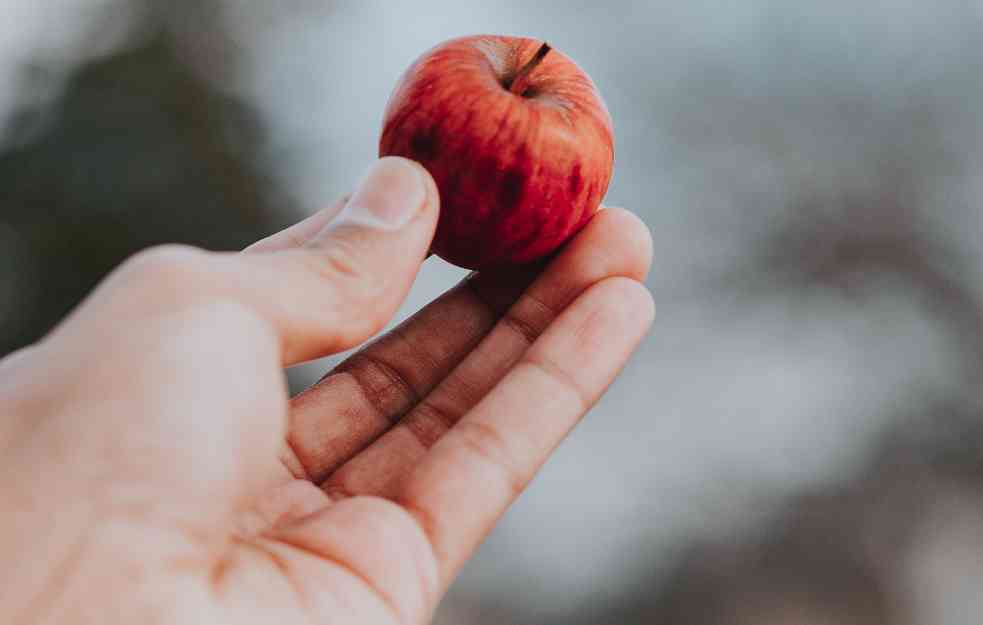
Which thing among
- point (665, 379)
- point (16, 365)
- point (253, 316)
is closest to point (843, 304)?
point (665, 379)

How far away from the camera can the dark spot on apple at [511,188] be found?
1.05 m

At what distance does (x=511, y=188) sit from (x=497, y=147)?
0.05m

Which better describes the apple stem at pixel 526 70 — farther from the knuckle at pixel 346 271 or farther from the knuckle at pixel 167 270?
the knuckle at pixel 167 270

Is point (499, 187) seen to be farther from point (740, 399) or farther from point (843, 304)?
point (843, 304)

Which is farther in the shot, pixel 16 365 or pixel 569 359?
pixel 569 359

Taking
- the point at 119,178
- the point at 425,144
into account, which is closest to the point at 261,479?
the point at 425,144

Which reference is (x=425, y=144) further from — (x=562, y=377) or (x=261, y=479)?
(x=261, y=479)

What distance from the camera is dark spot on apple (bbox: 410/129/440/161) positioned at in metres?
1.06

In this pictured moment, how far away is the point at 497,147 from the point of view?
1.04m

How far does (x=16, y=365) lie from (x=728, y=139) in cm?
197

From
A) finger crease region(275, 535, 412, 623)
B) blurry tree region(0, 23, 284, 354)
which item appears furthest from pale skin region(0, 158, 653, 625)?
blurry tree region(0, 23, 284, 354)

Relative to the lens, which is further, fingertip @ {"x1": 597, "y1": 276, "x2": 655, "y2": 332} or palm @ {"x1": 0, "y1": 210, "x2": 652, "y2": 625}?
fingertip @ {"x1": 597, "y1": 276, "x2": 655, "y2": 332}

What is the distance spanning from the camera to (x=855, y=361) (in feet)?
6.60

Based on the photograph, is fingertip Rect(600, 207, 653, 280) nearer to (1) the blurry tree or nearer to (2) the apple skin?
(2) the apple skin
